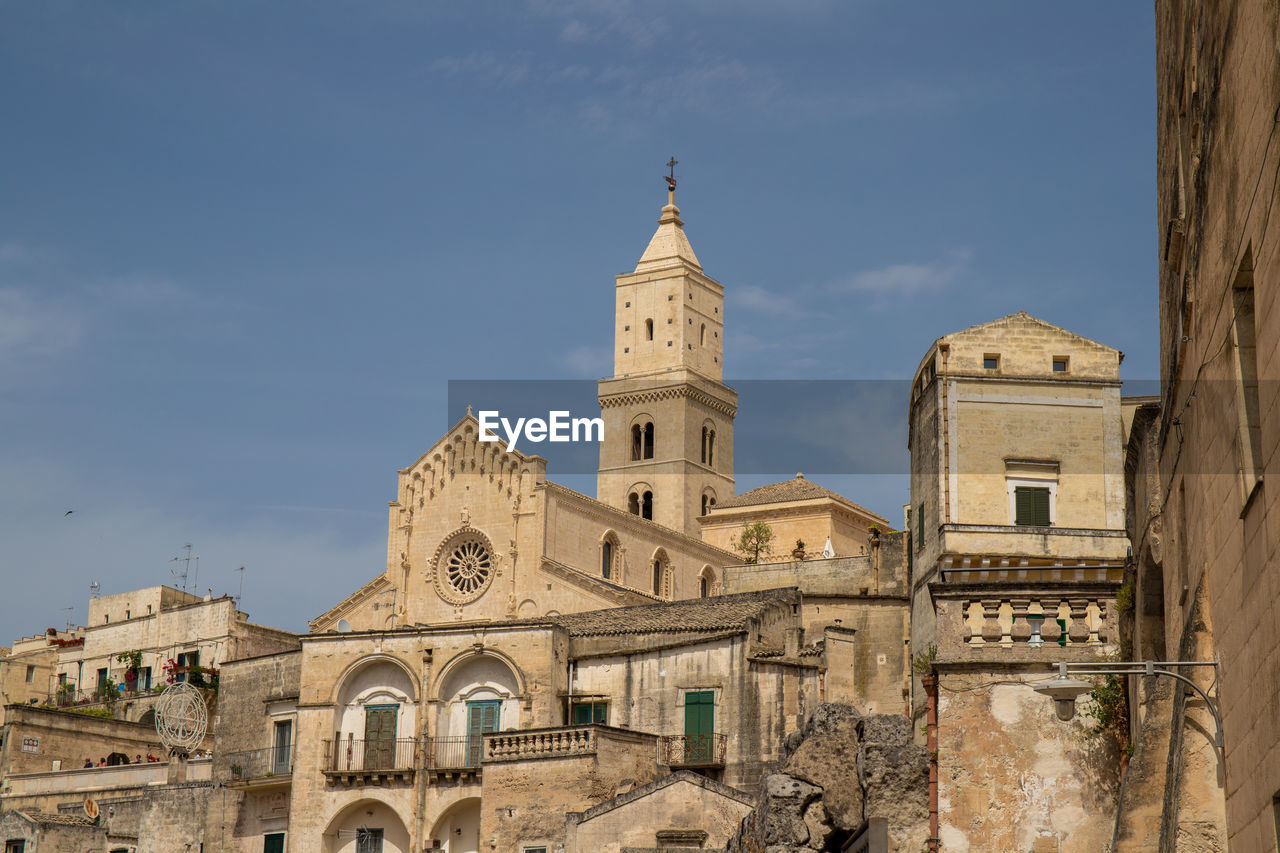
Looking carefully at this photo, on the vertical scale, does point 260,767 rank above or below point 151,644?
below

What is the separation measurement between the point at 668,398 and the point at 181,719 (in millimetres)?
39655

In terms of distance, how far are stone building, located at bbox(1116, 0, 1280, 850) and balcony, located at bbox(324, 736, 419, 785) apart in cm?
2850

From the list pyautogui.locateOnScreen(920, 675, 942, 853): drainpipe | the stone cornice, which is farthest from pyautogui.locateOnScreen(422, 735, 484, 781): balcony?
the stone cornice

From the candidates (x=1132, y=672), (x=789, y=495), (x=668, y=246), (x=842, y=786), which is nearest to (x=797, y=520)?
(x=789, y=495)

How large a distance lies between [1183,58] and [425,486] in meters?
51.4

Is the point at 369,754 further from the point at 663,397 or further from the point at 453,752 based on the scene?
the point at 663,397

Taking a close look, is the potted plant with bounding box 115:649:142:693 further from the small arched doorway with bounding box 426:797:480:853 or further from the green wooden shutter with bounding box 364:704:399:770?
the small arched doorway with bounding box 426:797:480:853

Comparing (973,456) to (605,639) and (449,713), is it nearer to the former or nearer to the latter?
(605,639)

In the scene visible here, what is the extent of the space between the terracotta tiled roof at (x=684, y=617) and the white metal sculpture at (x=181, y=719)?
37.5 feet

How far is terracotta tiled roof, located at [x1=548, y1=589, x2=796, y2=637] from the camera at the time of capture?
43156mm

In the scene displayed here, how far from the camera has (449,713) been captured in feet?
147

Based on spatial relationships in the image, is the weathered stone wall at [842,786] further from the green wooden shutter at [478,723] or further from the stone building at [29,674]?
the stone building at [29,674]

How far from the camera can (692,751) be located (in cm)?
4044

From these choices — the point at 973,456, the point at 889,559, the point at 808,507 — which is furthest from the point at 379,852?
the point at 808,507
